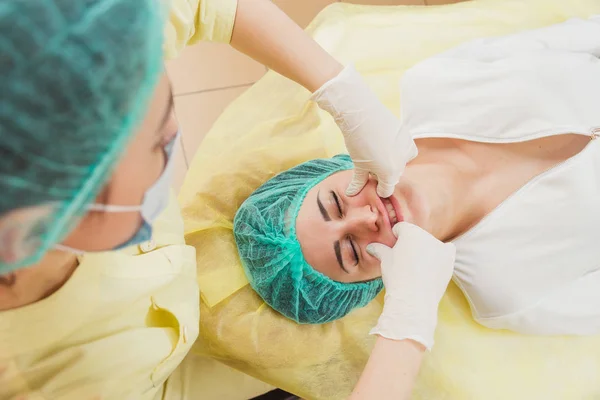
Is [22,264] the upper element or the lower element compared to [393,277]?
upper

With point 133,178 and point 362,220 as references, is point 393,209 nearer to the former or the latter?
point 362,220

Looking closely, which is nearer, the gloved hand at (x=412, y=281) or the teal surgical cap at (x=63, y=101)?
the teal surgical cap at (x=63, y=101)

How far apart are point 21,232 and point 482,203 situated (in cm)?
122

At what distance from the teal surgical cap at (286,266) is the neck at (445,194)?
0.24 metres

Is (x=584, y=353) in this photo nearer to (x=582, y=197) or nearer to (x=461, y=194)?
(x=582, y=197)

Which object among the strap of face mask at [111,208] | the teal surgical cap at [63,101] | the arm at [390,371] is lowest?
the arm at [390,371]

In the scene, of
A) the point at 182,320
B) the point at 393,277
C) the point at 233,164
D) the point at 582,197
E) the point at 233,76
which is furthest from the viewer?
the point at 233,76

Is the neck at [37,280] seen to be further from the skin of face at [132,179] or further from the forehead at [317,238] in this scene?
the forehead at [317,238]

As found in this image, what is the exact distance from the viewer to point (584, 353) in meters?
1.39

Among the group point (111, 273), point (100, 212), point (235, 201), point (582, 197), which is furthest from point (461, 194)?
point (100, 212)

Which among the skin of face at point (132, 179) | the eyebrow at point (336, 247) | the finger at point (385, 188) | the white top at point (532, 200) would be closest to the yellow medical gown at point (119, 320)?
the skin of face at point (132, 179)

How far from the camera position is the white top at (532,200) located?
4.33ft

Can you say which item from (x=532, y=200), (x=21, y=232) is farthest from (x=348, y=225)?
(x=21, y=232)

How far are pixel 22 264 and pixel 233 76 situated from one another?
1652 mm
